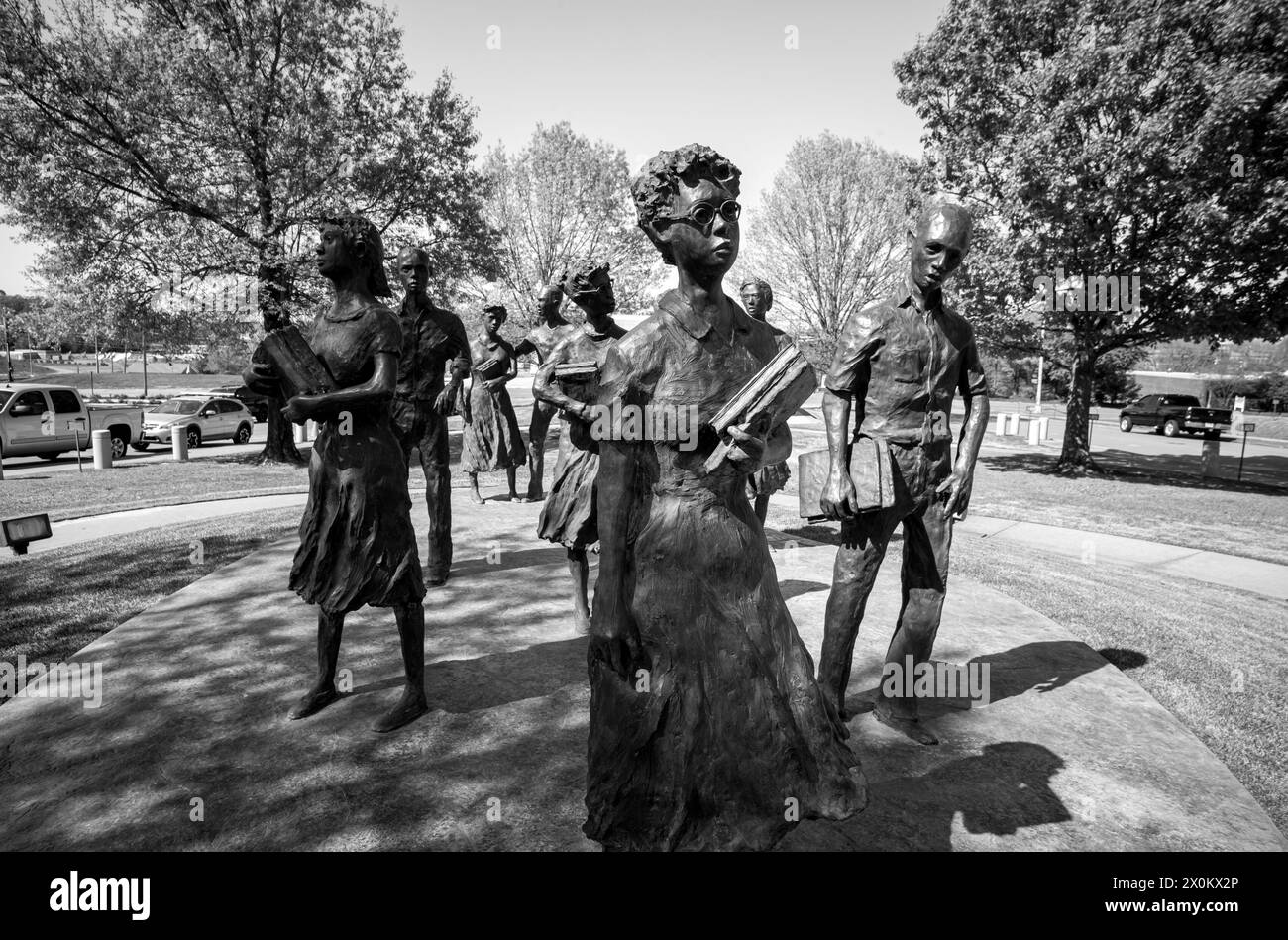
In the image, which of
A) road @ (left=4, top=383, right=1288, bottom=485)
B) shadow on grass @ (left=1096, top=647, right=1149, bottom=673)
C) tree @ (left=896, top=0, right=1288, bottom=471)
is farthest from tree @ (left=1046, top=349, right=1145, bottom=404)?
shadow on grass @ (left=1096, top=647, right=1149, bottom=673)

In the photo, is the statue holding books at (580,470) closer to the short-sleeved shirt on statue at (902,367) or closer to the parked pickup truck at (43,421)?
the short-sleeved shirt on statue at (902,367)

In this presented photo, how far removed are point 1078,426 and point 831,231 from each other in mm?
12580

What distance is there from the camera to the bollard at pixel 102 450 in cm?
1498

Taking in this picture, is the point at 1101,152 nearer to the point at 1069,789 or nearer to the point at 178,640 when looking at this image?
the point at 1069,789

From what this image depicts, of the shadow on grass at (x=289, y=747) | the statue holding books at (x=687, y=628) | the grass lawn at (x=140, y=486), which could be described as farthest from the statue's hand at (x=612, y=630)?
the grass lawn at (x=140, y=486)

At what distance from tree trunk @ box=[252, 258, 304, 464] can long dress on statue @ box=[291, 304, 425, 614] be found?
10.5 metres

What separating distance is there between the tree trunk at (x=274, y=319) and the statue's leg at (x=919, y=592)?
12418mm

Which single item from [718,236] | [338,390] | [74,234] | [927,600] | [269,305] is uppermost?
[74,234]

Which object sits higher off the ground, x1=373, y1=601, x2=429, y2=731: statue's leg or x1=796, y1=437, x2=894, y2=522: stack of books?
x1=796, y1=437, x2=894, y2=522: stack of books

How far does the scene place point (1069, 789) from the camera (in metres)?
3.36

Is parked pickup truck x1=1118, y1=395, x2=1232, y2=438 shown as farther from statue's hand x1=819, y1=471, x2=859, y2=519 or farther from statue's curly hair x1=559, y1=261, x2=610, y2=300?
statue's hand x1=819, y1=471, x2=859, y2=519

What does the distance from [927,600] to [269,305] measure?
14771 mm

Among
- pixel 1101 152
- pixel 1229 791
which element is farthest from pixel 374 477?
pixel 1101 152

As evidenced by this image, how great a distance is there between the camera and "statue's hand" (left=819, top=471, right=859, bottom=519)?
360 cm
